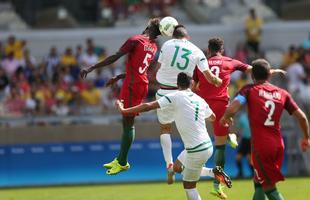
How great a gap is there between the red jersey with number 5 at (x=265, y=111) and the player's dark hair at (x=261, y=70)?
15cm

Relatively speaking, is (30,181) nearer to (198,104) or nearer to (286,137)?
(286,137)

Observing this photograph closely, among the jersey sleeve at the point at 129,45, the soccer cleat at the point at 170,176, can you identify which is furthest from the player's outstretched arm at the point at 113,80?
the soccer cleat at the point at 170,176

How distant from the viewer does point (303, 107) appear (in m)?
27.9

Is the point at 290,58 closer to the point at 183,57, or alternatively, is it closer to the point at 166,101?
the point at 183,57

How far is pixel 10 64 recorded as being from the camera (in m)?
30.5

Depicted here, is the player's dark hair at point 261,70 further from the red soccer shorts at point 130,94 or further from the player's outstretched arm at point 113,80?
the player's outstretched arm at point 113,80

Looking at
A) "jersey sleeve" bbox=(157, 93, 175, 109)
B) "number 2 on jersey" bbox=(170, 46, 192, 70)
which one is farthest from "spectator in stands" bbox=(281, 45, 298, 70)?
"jersey sleeve" bbox=(157, 93, 175, 109)

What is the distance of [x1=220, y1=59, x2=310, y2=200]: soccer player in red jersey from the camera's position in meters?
13.2

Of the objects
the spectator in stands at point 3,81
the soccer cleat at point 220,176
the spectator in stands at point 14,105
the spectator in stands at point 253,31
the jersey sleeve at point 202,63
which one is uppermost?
the jersey sleeve at point 202,63

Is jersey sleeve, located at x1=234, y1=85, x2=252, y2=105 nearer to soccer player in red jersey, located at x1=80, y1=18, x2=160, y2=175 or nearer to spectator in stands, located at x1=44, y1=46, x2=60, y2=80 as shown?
soccer player in red jersey, located at x1=80, y1=18, x2=160, y2=175

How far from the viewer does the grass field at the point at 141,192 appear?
1950 cm

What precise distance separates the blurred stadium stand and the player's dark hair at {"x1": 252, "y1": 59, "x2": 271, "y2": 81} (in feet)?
29.5

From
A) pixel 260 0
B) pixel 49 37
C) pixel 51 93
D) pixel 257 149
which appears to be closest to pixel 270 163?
pixel 257 149

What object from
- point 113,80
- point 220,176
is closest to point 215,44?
point 113,80
